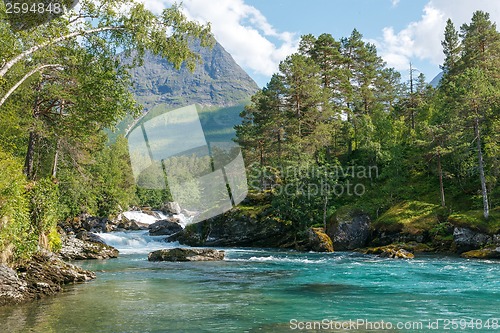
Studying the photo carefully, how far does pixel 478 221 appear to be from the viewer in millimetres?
33031

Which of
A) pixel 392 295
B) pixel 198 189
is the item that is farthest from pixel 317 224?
pixel 198 189

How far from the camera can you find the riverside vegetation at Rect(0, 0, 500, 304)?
15008 millimetres

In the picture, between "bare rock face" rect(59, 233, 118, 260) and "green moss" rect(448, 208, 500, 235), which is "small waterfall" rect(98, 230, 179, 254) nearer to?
"bare rock face" rect(59, 233, 118, 260)

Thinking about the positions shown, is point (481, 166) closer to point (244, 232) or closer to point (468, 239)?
point (468, 239)

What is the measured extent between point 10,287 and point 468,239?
103ft

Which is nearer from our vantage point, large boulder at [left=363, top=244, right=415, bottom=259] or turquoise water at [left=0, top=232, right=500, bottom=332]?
turquoise water at [left=0, top=232, right=500, bottom=332]

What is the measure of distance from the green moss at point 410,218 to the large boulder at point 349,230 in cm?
127

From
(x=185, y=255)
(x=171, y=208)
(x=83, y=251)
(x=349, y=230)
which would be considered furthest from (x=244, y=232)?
(x=171, y=208)

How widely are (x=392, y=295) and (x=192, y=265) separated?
1473 centimetres

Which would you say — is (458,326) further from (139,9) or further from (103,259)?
(103,259)

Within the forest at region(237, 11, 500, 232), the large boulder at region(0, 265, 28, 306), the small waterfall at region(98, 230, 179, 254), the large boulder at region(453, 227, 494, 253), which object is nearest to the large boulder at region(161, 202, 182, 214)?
the forest at region(237, 11, 500, 232)

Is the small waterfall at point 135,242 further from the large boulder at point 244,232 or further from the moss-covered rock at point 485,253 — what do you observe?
the moss-covered rock at point 485,253

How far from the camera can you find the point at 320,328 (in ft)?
36.8

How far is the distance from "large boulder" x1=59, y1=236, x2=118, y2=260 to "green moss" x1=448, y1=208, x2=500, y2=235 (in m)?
28.2
